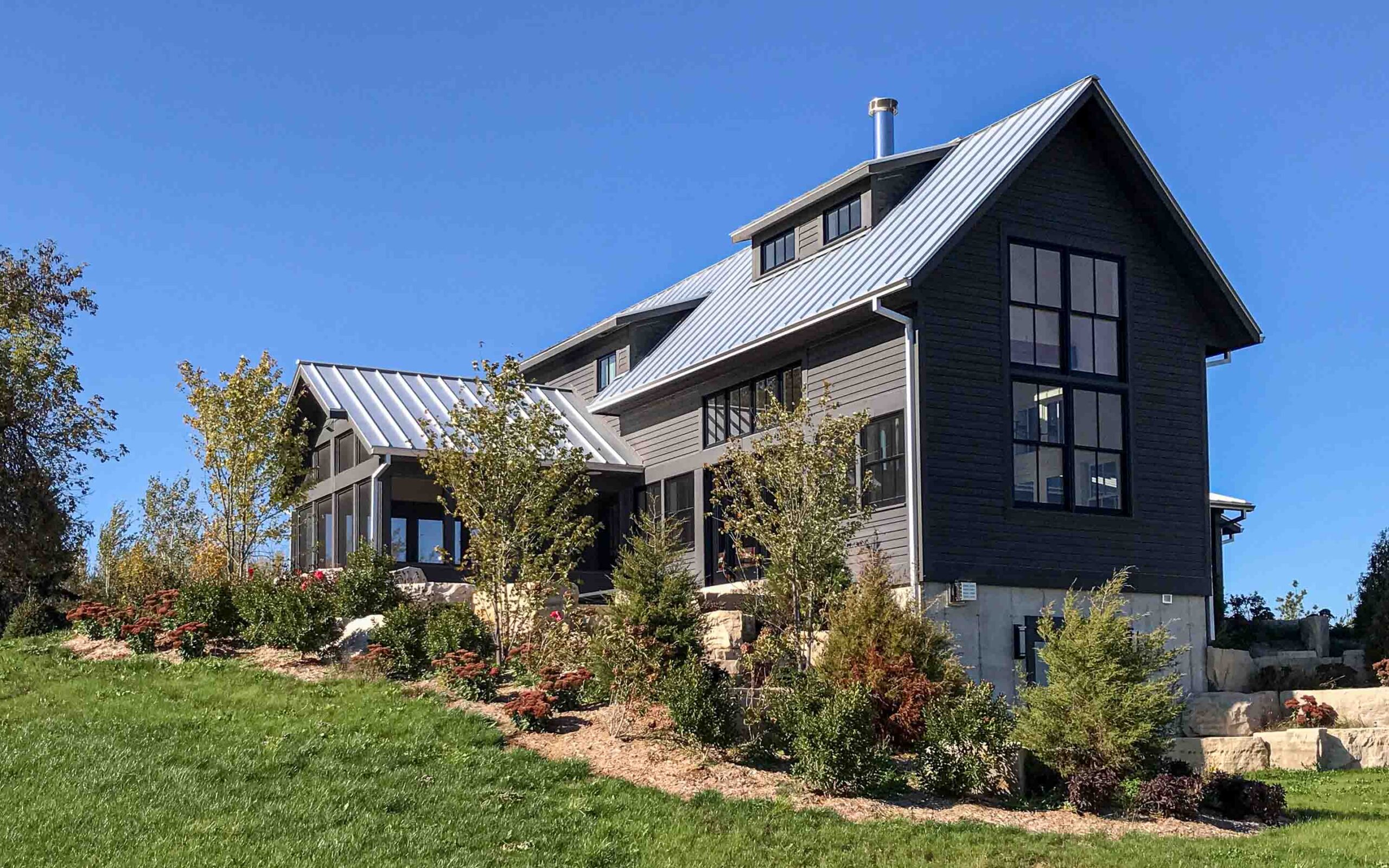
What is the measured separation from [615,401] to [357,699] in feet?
40.2

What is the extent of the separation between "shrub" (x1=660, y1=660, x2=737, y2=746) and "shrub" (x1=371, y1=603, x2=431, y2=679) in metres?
4.25

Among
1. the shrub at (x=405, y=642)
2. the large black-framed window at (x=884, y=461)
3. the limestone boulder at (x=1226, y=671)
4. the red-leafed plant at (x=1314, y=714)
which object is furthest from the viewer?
the limestone boulder at (x=1226, y=671)

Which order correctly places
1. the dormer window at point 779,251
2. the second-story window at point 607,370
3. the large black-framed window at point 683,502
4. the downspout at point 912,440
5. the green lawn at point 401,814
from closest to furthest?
the green lawn at point 401,814 < the downspout at point 912,440 < the large black-framed window at point 683,502 < the dormer window at point 779,251 < the second-story window at point 607,370

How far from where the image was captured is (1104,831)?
1370cm

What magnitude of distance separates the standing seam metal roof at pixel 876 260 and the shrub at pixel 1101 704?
728cm

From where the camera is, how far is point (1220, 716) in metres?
20.8

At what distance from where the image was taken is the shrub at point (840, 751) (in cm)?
1405

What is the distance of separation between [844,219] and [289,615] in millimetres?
12344

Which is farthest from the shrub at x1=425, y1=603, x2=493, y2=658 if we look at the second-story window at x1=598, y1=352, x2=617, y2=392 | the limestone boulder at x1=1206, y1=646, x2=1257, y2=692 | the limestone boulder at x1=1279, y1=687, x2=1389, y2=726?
the second-story window at x1=598, y1=352, x2=617, y2=392

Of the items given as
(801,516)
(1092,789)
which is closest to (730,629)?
(801,516)

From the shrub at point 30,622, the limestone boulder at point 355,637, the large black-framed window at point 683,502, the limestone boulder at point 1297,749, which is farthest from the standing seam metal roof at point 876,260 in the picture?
the shrub at point 30,622

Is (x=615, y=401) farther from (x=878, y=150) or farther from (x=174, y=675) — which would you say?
(x=174, y=675)

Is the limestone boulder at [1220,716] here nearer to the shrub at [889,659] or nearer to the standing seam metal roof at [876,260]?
the shrub at [889,659]

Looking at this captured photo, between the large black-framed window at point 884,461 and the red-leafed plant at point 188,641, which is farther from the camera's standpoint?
the large black-framed window at point 884,461
